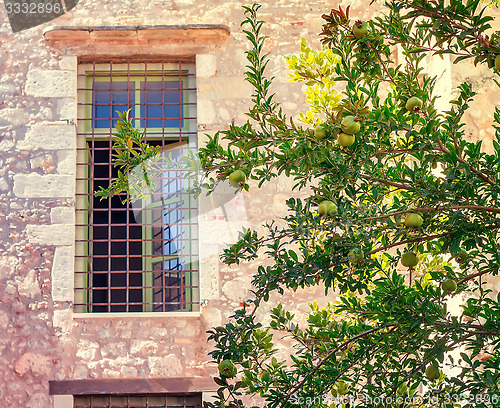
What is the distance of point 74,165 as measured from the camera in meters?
5.26

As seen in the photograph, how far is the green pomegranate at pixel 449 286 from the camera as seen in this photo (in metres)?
1.90

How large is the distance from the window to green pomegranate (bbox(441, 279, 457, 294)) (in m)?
3.16

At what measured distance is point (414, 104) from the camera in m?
1.82

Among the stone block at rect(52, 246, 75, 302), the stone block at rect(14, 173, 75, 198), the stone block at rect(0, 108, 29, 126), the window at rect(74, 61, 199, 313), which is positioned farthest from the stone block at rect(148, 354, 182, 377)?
the stone block at rect(0, 108, 29, 126)

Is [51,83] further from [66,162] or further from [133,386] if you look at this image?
[133,386]

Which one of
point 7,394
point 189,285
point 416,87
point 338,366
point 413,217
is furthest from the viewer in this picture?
point 189,285

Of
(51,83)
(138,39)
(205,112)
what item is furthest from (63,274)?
(138,39)

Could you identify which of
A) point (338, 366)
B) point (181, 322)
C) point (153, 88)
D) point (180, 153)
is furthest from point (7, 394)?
point (338, 366)

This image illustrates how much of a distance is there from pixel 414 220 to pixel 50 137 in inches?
162

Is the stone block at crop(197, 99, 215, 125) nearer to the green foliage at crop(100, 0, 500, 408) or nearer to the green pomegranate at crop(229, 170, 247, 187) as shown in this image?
the green foliage at crop(100, 0, 500, 408)

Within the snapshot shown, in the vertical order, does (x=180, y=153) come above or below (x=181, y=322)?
above

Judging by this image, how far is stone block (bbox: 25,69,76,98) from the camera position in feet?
17.7

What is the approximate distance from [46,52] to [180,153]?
138 cm

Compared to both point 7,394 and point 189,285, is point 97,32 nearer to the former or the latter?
point 189,285
